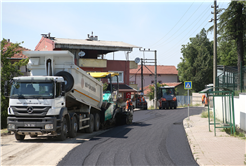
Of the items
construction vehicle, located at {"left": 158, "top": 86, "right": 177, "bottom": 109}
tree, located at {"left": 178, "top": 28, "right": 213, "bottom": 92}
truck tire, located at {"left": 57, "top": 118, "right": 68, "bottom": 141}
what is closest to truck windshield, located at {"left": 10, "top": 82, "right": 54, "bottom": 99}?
truck tire, located at {"left": 57, "top": 118, "right": 68, "bottom": 141}

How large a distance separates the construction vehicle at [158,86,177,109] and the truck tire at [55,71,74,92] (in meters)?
27.3

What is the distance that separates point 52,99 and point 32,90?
897 millimetres

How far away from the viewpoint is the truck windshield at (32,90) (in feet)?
38.2

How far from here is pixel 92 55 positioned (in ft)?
151

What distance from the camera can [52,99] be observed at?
458 inches

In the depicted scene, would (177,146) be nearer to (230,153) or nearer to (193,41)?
(230,153)

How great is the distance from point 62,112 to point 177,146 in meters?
4.66

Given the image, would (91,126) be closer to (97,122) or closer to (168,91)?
(97,122)

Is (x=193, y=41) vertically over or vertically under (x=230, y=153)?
over

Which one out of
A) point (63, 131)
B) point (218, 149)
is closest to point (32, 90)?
point (63, 131)

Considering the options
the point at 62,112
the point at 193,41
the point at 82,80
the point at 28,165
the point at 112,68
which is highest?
the point at 193,41

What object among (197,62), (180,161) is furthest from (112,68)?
(180,161)

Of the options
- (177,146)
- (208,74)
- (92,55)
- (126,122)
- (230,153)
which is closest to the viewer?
(230,153)

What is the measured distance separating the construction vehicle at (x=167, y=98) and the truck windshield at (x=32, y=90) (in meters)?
28.7
